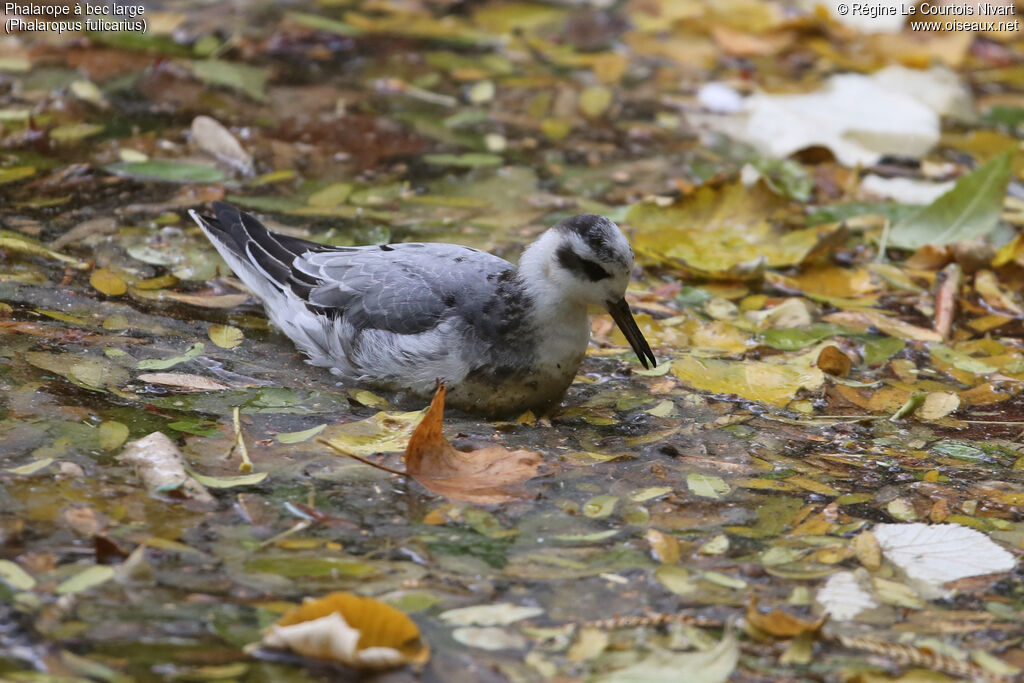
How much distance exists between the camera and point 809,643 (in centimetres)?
320

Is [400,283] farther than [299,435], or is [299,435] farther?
[400,283]

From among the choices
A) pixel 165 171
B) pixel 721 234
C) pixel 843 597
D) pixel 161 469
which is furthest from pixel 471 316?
pixel 165 171

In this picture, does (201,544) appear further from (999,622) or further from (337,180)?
(337,180)

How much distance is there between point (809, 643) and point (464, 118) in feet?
17.7

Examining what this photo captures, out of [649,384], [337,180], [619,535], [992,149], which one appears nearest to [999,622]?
[619,535]

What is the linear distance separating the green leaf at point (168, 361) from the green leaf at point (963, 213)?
4.07 metres

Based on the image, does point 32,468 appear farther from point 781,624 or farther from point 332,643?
point 781,624

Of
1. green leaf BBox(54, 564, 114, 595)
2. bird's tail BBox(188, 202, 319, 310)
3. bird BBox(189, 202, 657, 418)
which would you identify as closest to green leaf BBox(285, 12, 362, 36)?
bird's tail BBox(188, 202, 319, 310)

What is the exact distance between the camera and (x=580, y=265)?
4656 millimetres

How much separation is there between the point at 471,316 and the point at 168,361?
132cm

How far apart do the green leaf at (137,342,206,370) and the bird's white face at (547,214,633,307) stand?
1.60m

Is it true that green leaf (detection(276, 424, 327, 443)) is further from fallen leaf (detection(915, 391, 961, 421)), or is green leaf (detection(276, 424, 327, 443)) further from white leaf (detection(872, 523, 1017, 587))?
fallen leaf (detection(915, 391, 961, 421))

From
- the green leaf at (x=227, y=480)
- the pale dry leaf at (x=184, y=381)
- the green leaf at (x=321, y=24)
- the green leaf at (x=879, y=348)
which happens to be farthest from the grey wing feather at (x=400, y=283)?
the green leaf at (x=321, y=24)

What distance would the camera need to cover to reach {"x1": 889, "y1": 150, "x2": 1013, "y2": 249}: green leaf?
6.33m
